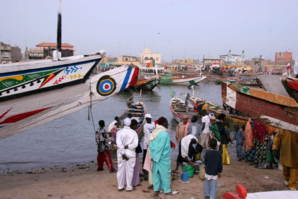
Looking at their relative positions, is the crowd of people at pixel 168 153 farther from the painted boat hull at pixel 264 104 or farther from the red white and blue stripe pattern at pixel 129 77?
the painted boat hull at pixel 264 104

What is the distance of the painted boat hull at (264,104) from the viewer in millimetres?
11360

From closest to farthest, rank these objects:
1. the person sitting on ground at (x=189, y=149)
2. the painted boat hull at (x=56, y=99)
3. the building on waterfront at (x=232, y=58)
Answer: the painted boat hull at (x=56, y=99) < the person sitting on ground at (x=189, y=149) < the building on waterfront at (x=232, y=58)

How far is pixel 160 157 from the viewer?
6.28 metres

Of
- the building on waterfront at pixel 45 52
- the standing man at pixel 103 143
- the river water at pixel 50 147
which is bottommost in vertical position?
the river water at pixel 50 147

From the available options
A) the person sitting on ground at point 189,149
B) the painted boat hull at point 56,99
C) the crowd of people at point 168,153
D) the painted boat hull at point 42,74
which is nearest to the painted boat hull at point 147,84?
the crowd of people at point 168,153

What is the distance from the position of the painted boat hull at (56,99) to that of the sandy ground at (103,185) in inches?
55.2

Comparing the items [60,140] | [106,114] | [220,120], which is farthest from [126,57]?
[220,120]

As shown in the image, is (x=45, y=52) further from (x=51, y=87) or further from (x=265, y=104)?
(x=51, y=87)

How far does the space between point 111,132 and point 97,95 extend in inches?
69.7

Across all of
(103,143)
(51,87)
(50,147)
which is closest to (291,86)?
→ (103,143)

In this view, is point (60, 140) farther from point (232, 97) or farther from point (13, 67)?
point (13, 67)

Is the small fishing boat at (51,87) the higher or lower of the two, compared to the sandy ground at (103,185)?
higher

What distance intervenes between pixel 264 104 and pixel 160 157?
769 cm

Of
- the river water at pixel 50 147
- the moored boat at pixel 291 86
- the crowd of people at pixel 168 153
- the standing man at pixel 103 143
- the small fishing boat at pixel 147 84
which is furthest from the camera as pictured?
the small fishing boat at pixel 147 84
